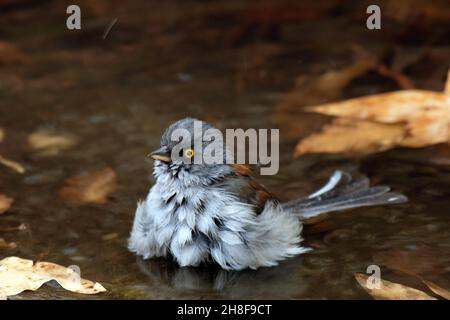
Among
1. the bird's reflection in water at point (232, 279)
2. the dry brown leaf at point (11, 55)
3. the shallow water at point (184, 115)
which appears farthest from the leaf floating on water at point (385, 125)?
the dry brown leaf at point (11, 55)

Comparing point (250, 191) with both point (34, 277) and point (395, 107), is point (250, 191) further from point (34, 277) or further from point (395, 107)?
point (395, 107)

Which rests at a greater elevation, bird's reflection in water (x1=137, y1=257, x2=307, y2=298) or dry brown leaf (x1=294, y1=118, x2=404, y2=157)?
dry brown leaf (x1=294, y1=118, x2=404, y2=157)

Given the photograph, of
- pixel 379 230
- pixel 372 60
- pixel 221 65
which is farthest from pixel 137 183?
pixel 372 60

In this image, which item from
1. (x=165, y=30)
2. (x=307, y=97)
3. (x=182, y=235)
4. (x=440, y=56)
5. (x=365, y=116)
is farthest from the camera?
(x=165, y=30)

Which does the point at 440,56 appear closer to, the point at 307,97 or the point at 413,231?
the point at 307,97

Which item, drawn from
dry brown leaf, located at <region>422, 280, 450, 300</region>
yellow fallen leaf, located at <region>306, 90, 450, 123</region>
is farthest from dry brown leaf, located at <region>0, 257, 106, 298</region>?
yellow fallen leaf, located at <region>306, 90, 450, 123</region>

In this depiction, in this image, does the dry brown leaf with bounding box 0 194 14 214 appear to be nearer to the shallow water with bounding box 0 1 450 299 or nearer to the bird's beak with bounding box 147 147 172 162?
the shallow water with bounding box 0 1 450 299

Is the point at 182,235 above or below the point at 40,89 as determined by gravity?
below
